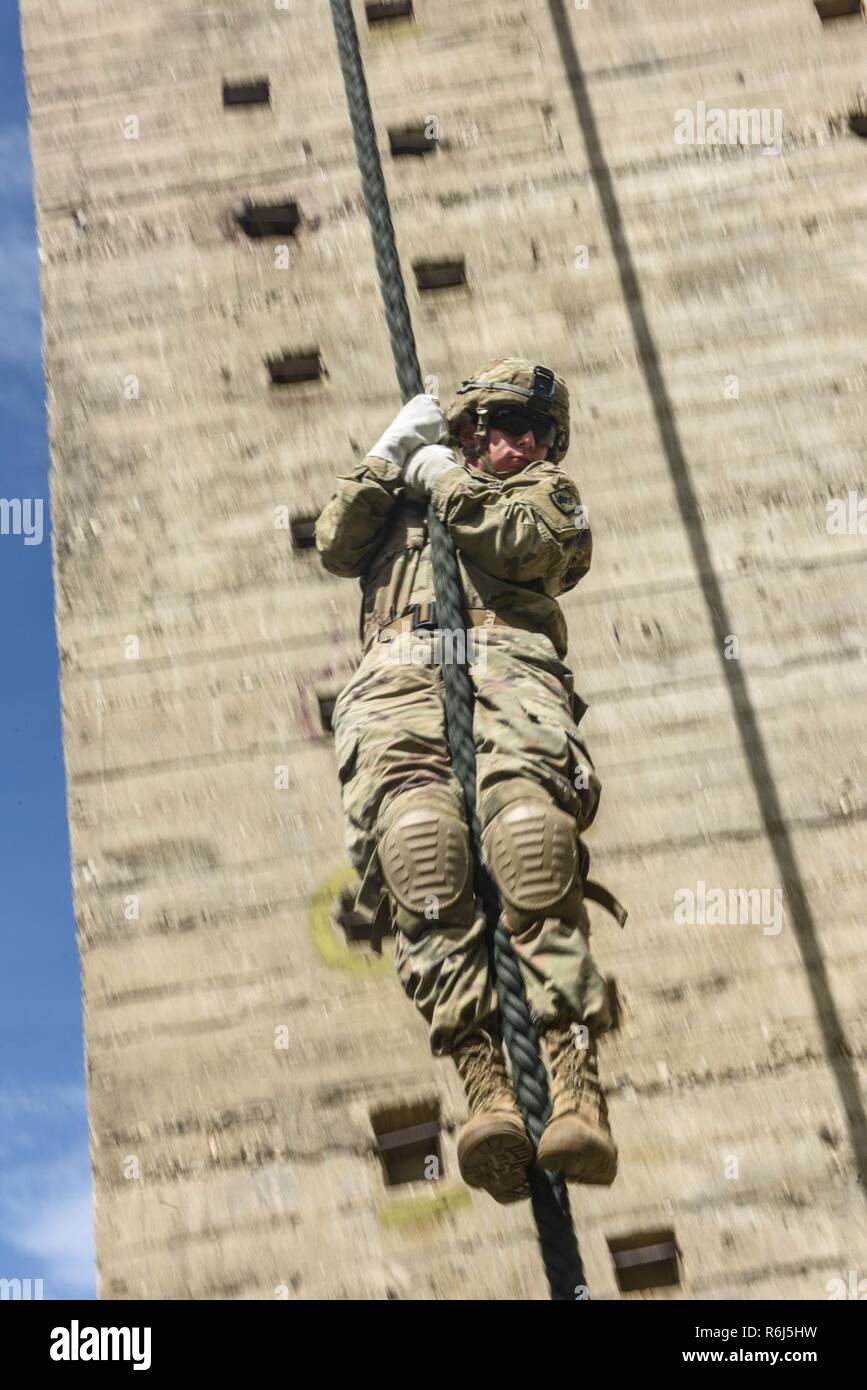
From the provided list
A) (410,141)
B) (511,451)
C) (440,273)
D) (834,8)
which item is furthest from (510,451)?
(834,8)

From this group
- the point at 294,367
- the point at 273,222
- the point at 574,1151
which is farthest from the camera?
the point at 273,222

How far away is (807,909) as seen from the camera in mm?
4535

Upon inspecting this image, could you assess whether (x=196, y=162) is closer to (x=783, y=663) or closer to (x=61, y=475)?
(x=61, y=475)

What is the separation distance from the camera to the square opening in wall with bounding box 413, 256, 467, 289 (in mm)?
5410

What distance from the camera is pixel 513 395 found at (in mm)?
3496

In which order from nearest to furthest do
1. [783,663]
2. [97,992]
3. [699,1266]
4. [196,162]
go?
[699,1266] < [97,992] < [783,663] < [196,162]

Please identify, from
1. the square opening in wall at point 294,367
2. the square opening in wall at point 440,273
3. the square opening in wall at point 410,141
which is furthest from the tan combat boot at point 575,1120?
the square opening in wall at point 410,141

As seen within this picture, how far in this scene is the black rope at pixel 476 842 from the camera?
266 centimetres

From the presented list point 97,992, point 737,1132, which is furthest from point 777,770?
point 97,992

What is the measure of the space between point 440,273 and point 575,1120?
3435 mm

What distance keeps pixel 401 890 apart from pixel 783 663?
2271mm

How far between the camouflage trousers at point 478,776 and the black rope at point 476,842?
0.05 meters

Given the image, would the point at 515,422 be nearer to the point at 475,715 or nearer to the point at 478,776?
the point at 475,715

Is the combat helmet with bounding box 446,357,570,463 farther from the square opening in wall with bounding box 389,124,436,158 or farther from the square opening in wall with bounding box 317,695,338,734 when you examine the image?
the square opening in wall with bounding box 389,124,436,158
